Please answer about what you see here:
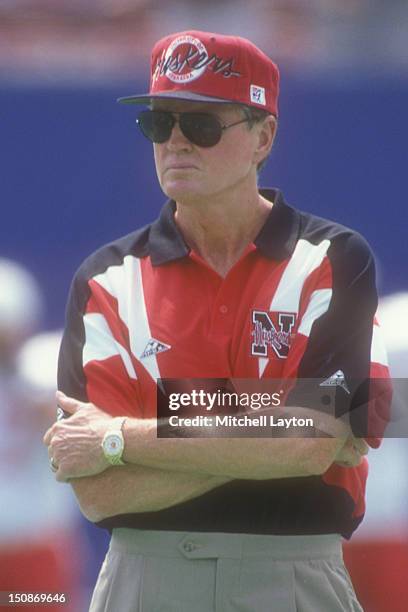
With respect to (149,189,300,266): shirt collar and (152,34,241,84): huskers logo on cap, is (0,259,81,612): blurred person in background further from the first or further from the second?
(152,34,241,84): huskers logo on cap

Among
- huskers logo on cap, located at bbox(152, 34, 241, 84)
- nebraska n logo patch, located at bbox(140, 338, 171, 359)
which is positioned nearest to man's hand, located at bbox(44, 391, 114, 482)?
nebraska n logo patch, located at bbox(140, 338, 171, 359)

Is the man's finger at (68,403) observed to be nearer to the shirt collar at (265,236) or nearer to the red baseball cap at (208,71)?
the shirt collar at (265,236)

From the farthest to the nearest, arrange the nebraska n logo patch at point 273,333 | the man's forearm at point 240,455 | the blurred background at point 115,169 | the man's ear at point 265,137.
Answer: the blurred background at point 115,169 < the man's ear at point 265,137 < the nebraska n logo patch at point 273,333 < the man's forearm at point 240,455

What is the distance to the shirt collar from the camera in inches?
92.1

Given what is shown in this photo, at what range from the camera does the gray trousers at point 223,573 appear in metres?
2.22

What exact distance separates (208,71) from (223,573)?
95 cm

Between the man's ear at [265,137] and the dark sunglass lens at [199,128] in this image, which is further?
the man's ear at [265,137]

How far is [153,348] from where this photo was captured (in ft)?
7.46

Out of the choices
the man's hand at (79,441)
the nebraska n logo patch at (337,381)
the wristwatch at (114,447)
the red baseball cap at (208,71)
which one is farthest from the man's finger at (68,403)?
the red baseball cap at (208,71)

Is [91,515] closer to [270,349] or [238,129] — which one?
[270,349]

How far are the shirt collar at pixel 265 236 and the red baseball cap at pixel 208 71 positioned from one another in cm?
22

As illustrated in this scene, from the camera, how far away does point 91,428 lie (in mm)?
2219

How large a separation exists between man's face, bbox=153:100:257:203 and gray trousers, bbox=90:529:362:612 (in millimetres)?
654

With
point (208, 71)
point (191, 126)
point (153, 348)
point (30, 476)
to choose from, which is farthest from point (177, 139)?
point (30, 476)
